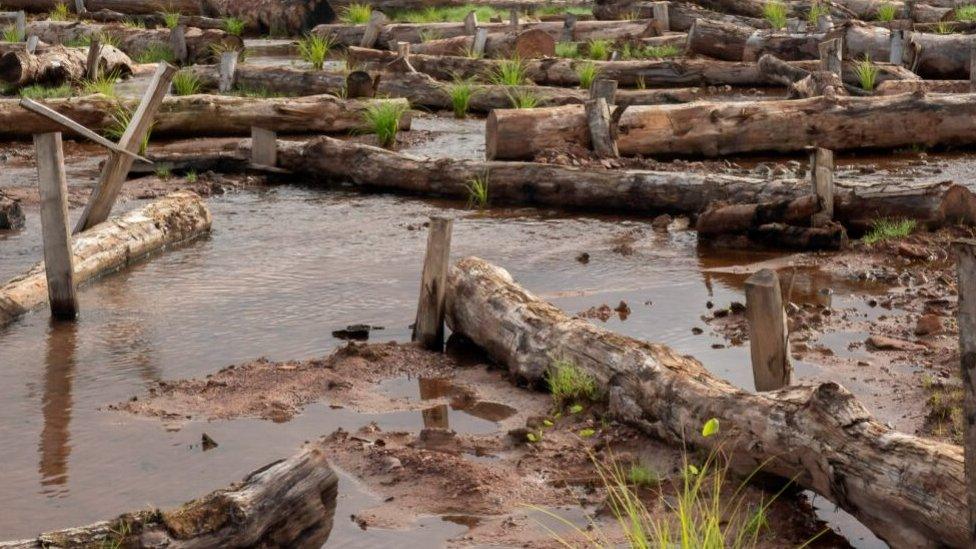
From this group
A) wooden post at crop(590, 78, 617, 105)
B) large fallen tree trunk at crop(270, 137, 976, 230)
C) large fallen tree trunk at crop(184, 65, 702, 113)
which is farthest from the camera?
large fallen tree trunk at crop(184, 65, 702, 113)

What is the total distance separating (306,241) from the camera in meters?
10.2

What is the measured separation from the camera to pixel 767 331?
18.1 feet

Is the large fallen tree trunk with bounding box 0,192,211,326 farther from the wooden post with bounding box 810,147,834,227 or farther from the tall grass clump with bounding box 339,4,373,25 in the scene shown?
the tall grass clump with bounding box 339,4,373,25

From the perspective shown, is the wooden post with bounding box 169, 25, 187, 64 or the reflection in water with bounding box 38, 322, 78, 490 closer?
the reflection in water with bounding box 38, 322, 78, 490

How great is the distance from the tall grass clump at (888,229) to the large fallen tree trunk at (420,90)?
572cm

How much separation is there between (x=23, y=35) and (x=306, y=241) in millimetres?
13827

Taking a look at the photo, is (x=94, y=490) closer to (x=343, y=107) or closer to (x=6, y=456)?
(x=6, y=456)

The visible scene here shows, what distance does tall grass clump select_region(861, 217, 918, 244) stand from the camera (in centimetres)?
916

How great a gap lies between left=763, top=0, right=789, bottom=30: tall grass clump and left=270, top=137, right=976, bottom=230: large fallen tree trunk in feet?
34.3

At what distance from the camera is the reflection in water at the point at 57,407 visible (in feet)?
18.1

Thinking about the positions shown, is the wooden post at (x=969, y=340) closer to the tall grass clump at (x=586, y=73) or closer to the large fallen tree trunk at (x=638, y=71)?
the tall grass clump at (x=586, y=73)

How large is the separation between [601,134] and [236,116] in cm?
465

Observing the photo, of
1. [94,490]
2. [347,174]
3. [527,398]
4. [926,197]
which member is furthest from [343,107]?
[94,490]

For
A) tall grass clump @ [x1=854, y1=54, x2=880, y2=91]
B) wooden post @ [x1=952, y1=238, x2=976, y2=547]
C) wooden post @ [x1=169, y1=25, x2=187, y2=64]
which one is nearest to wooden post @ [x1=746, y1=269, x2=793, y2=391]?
wooden post @ [x1=952, y1=238, x2=976, y2=547]
